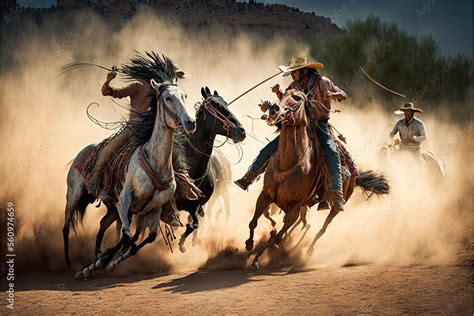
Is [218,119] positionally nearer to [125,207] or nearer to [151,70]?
[151,70]

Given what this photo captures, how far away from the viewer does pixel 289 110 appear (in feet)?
30.8

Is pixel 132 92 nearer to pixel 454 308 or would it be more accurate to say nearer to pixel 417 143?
pixel 454 308

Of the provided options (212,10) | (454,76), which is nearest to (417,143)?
(454,76)

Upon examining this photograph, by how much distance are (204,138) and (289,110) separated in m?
1.64

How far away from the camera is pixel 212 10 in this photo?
49.5m

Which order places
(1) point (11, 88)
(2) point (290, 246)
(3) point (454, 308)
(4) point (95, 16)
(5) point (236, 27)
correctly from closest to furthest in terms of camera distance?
(3) point (454, 308)
(2) point (290, 246)
(1) point (11, 88)
(4) point (95, 16)
(5) point (236, 27)

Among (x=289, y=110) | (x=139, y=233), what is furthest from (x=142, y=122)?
(x=289, y=110)

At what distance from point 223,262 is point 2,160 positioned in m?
5.95

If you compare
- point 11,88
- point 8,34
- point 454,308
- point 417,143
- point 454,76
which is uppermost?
point 8,34

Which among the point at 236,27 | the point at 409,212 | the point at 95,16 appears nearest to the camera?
the point at 409,212

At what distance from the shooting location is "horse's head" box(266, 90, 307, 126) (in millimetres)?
9180

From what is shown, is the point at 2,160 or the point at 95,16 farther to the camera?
the point at 95,16

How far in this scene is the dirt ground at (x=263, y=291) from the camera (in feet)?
24.0

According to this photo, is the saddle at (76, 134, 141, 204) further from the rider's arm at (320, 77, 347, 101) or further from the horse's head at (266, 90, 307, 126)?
the rider's arm at (320, 77, 347, 101)
